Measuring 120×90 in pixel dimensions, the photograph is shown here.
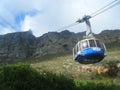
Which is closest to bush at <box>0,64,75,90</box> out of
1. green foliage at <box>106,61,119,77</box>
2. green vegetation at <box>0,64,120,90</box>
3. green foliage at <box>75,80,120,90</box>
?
green vegetation at <box>0,64,120,90</box>

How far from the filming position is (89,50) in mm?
43219

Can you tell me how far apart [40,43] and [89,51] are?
137533 millimetres

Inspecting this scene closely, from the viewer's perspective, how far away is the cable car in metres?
43.0

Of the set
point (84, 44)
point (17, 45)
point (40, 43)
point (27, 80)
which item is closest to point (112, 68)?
point (84, 44)

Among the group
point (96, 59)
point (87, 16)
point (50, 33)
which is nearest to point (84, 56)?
point (96, 59)

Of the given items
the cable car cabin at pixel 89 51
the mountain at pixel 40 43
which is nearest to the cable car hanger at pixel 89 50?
the cable car cabin at pixel 89 51

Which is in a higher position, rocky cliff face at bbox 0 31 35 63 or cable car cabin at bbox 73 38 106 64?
rocky cliff face at bbox 0 31 35 63

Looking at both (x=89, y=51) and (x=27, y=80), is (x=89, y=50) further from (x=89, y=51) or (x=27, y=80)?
(x=27, y=80)

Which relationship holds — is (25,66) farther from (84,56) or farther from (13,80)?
(84,56)

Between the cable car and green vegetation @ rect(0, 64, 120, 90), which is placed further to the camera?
the cable car

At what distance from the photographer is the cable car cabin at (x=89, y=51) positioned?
43.0 metres

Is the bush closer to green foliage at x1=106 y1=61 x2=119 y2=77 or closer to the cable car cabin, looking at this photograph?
the cable car cabin

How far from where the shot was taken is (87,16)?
44312 millimetres

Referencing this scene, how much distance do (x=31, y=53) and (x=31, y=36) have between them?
10295 mm
